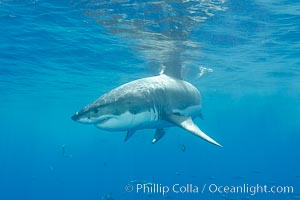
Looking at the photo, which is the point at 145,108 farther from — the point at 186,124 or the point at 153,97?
the point at 186,124

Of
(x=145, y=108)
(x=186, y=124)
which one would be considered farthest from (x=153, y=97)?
(x=186, y=124)

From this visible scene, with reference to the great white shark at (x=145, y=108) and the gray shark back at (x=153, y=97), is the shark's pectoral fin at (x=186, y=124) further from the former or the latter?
the gray shark back at (x=153, y=97)

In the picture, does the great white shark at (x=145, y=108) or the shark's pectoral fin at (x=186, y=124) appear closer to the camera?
the great white shark at (x=145, y=108)

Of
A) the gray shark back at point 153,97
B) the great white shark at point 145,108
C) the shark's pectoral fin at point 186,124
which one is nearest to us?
the great white shark at point 145,108

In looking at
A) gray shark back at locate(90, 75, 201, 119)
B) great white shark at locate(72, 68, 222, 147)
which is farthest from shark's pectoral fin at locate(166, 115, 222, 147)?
gray shark back at locate(90, 75, 201, 119)

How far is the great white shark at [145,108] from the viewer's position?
6.05 meters

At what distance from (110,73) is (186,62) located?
24.3 ft

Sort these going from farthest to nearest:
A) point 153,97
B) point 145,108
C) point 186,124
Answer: point 153,97 < point 186,124 < point 145,108

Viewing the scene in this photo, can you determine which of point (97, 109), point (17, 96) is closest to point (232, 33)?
point (97, 109)

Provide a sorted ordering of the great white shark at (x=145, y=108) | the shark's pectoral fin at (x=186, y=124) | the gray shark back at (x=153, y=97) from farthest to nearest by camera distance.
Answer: the shark's pectoral fin at (x=186, y=124) < the gray shark back at (x=153, y=97) < the great white shark at (x=145, y=108)

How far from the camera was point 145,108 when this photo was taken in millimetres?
6906

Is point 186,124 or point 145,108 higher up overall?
point 145,108

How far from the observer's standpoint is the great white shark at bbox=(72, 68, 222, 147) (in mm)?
6047

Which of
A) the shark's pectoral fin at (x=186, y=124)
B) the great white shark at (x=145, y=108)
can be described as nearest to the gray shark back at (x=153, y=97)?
the great white shark at (x=145, y=108)
